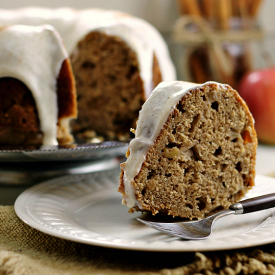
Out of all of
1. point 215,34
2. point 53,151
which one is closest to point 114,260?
point 53,151

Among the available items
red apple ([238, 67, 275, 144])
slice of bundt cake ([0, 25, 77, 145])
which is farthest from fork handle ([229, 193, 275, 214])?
red apple ([238, 67, 275, 144])

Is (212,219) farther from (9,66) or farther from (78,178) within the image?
(9,66)

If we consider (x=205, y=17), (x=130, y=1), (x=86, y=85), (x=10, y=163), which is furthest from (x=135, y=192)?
(x=130, y=1)

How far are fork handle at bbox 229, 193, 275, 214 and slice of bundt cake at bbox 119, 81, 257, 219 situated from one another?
0.43 ft

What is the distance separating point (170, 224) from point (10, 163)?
80cm

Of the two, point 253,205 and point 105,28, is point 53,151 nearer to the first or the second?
point 253,205

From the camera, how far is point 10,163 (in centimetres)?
165

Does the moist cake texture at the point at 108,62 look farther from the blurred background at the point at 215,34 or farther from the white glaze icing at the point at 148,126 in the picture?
the white glaze icing at the point at 148,126

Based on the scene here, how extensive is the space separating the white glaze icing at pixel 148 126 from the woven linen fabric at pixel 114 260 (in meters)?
0.18

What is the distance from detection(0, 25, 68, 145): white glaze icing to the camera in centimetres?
160

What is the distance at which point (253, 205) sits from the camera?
1.11 meters

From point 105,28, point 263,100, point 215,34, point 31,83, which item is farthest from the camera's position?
point 215,34

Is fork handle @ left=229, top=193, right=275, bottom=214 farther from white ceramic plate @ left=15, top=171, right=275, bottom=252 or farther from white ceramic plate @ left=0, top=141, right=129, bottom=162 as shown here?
white ceramic plate @ left=0, top=141, right=129, bottom=162

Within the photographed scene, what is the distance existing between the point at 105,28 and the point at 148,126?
114 centimetres
